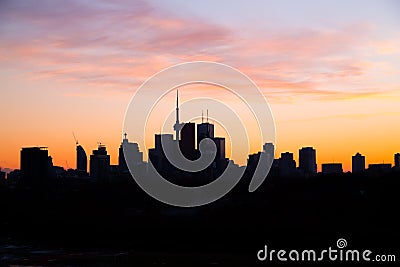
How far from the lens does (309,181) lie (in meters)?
39.0

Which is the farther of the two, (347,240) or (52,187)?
(52,187)

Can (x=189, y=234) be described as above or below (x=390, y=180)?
below

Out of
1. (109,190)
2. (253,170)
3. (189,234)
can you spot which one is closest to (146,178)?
(109,190)

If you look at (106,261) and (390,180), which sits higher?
(390,180)

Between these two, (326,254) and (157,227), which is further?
(157,227)

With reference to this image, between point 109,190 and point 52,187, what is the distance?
7487mm

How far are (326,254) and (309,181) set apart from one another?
48.1 ft

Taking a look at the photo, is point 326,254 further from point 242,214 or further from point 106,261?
point 242,214

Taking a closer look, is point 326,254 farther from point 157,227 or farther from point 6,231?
point 6,231

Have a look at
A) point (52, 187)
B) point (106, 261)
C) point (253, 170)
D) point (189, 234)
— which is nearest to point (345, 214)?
point (189, 234)

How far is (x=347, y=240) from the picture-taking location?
2744cm

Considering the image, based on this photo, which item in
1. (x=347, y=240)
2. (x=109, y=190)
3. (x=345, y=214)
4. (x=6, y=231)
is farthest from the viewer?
(x=109, y=190)

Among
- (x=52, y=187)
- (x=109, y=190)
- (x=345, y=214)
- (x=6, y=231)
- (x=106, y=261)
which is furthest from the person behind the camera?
(x=52, y=187)

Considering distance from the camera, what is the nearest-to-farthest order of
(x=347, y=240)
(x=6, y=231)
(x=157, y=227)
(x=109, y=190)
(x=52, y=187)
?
(x=347, y=240)
(x=157, y=227)
(x=6, y=231)
(x=109, y=190)
(x=52, y=187)
